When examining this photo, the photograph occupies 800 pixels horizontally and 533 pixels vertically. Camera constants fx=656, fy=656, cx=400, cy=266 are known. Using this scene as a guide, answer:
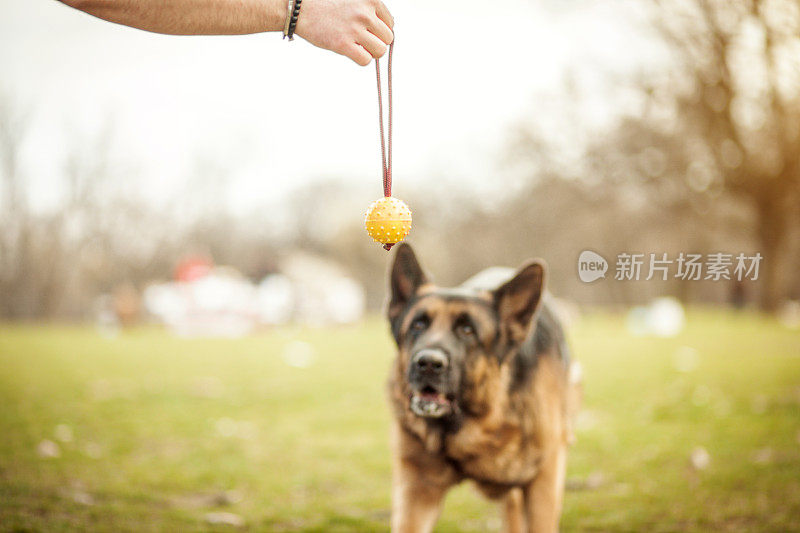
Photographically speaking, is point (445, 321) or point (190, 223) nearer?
point (445, 321)

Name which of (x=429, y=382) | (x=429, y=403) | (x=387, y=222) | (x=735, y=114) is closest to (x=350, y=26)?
(x=387, y=222)

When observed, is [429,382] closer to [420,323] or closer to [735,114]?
[420,323]

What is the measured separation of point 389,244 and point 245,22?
85 cm

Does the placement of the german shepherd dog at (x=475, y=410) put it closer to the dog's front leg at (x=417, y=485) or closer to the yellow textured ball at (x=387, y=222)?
the dog's front leg at (x=417, y=485)

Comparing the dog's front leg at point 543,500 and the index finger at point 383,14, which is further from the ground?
the index finger at point 383,14

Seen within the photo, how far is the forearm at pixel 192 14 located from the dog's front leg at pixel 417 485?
6.32 ft

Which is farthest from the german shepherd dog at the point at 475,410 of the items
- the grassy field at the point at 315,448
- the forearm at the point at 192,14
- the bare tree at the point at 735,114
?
the bare tree at the point at 735,114

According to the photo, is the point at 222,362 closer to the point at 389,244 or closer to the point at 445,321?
the point at 445,321

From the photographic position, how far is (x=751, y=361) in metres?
10.1

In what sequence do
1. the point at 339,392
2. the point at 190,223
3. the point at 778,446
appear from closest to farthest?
the point at 778,446, the point at 339,392, the point at 190,223

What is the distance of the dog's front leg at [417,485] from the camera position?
297cm

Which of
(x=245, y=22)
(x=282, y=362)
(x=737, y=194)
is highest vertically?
(x=737, y=194)

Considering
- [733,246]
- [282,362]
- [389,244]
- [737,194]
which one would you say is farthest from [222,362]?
[733,246]

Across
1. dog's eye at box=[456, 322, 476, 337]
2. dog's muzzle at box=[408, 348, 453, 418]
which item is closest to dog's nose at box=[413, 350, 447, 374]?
dog's muzzle at box=[408, 348, 453, 418]
